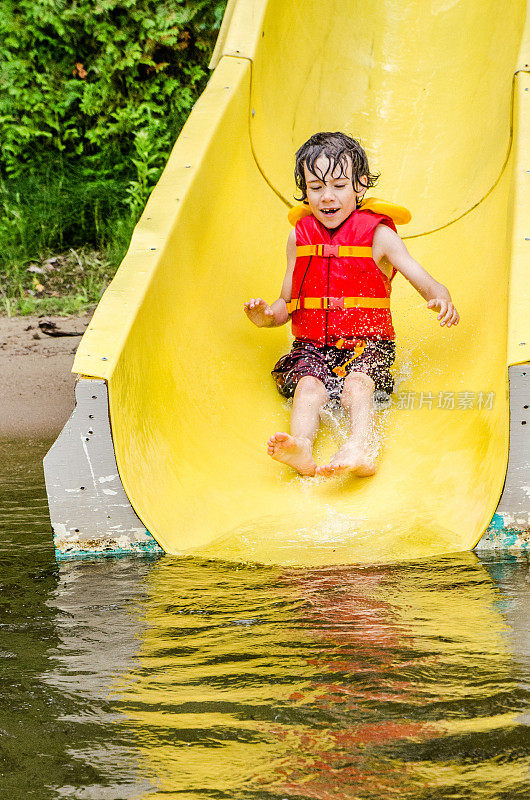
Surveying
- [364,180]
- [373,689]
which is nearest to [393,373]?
[364,180]

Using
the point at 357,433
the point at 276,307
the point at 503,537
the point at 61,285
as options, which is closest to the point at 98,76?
the point at 61,285

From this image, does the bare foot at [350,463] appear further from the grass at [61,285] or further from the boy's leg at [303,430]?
the grass at [61,285]

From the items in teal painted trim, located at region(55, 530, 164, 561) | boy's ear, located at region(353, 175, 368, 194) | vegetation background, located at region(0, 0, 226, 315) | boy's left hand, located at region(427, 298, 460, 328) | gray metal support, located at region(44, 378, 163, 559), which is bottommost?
teal painted trim, located at region(55, 530, 164, 561)

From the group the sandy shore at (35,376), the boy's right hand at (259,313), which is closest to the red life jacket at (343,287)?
the boy's right hand at (259,313)

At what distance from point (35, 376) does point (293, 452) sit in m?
1.94

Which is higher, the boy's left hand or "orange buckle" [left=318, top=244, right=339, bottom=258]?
"orange buckle" [left=318, top=244, right=339, bottom=258]

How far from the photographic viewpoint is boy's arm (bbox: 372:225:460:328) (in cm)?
246

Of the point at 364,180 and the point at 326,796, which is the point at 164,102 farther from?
the point at 326,796

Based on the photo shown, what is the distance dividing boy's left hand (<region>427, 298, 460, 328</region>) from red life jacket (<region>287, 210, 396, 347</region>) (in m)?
0.20

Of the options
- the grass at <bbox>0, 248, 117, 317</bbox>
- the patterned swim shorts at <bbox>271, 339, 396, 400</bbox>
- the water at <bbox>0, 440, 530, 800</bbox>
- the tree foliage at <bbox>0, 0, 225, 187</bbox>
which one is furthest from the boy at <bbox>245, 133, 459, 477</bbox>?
the tree foliage at <bbox>0, 0, 225, 187</bbox>

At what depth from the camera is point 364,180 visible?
2.78m

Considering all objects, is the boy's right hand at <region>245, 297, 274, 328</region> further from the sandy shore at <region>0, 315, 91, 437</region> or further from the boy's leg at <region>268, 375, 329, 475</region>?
the sandy shore at <region>0, 315, 91, 437</region>

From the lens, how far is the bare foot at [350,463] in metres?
2.19

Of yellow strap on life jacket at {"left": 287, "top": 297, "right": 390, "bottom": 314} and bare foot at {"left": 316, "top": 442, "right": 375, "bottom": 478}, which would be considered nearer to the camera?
bare foot at {"left": 316, "top": 442, "right": 375, "bottom": 478}
